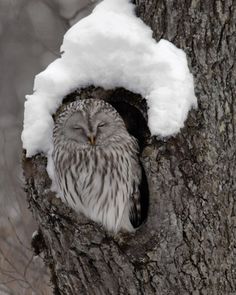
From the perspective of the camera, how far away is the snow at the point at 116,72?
3.03 meters

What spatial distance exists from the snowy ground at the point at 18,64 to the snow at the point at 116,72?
3.34m

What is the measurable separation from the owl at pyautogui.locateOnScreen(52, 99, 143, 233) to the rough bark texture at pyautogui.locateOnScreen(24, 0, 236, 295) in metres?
0.19

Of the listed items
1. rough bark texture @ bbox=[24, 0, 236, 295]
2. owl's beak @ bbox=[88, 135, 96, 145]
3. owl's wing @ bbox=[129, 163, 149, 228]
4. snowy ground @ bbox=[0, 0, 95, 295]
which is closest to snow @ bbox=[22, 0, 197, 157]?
rough bark texture @ bbox=[24, 0, 236, 295]

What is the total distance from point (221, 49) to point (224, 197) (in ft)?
2.16

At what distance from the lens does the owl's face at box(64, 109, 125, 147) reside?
3.32 metres

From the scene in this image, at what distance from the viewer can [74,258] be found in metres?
3.17

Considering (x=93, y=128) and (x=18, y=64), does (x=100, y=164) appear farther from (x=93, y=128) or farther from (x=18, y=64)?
(x=18, y=64)

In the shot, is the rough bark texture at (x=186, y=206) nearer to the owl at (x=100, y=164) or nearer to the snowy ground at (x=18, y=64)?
the owl at (x=100, y=164)

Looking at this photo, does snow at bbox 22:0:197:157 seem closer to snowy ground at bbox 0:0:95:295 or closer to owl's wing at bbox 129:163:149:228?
owl's wing at bbox 129:163:149:228

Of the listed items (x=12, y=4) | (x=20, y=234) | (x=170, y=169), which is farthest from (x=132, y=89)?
(x=12, y=4)

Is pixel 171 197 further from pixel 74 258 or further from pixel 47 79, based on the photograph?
pixel 47 79

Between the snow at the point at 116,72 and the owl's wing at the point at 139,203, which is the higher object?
the snow at the point at 116,72

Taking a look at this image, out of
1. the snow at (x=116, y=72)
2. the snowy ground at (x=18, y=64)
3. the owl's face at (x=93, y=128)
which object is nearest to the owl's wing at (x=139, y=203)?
the owl's face at (x=93, y=128)

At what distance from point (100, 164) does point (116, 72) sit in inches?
18.7
